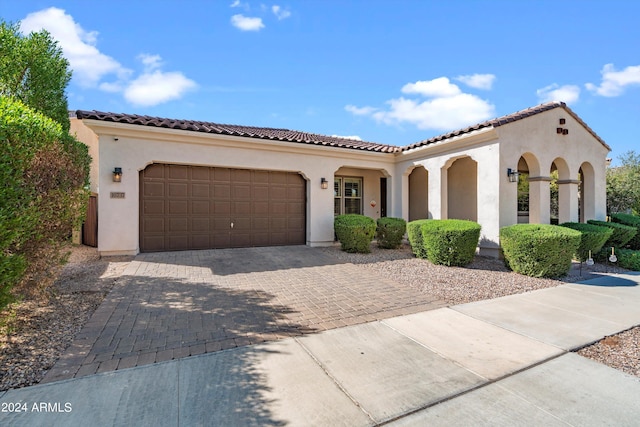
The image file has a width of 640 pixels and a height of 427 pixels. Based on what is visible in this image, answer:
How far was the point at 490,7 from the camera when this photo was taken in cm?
823

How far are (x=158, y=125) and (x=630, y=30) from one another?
44.9 feet

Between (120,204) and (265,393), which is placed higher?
(120,204)

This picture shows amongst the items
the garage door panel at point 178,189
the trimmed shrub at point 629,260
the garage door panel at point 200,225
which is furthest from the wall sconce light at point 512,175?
the garage door panel at point 178,189

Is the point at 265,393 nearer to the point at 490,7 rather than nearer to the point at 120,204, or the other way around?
the point at 120,204

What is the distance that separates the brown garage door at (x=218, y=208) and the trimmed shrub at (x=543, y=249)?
673cm

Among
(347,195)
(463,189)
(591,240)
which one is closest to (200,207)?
(347,195)

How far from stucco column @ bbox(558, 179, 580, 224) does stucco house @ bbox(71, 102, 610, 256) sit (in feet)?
0.12

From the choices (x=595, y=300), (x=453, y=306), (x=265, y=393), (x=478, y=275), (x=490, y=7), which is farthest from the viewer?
(x=490, y=7)

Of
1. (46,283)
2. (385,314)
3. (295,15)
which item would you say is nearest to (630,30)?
(295,15)

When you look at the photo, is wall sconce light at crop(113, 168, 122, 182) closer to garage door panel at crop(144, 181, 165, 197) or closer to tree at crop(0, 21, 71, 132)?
garage door panel at crop(144, 181, 165, 197)

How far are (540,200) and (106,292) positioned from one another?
1215 cm

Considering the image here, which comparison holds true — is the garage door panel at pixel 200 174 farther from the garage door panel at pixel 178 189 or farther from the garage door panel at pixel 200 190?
the garage door panel at pixel 178 189

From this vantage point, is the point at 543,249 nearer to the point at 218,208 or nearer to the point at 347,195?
the point at 347,195

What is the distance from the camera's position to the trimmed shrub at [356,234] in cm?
970
